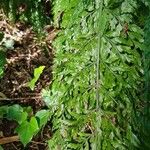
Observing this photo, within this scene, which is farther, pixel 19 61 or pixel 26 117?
pixel 19 61

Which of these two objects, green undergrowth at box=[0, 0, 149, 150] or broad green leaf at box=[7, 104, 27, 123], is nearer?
green undergrowth at box=[0, 0, 149, 150]

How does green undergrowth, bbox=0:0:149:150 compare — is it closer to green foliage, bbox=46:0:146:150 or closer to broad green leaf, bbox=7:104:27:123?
green foliage, bbox=46:0:146:150

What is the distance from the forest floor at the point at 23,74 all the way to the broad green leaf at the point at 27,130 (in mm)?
342

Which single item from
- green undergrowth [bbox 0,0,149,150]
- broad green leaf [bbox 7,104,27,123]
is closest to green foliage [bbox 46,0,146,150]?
green undergrowth [bbox 0,0,149,150]

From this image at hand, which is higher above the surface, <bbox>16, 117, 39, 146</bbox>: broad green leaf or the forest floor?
the forest floor

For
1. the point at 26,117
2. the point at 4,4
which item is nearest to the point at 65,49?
the point at 4,4

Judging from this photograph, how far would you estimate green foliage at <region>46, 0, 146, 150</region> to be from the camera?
2.70ft

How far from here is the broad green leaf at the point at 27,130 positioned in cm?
185

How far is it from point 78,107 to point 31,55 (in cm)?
191

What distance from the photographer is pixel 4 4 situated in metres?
1.80

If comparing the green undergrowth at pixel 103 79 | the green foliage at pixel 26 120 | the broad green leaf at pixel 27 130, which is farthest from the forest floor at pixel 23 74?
the green undergrowth at pixel 103 79

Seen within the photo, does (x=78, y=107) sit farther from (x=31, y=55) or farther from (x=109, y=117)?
(x=31, y=55)

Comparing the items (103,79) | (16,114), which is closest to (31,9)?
(16,114)

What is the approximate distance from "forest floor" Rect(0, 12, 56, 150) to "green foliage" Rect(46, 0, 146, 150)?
136cm
